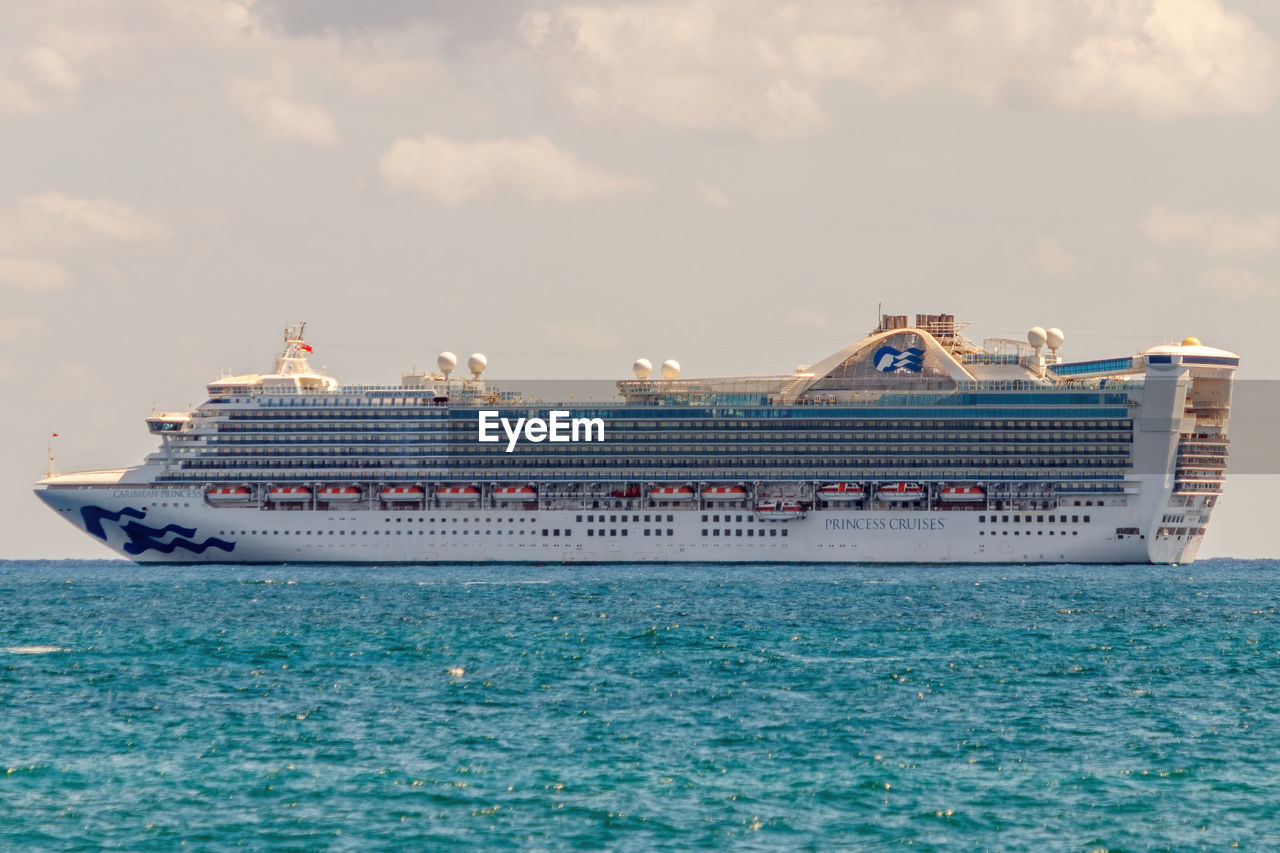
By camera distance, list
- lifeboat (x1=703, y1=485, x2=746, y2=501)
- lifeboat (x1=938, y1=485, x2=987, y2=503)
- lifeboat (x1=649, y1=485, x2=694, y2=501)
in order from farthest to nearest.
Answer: lifeboat (x1=649, y1=485, x2=694, y2=501)
lifeboat (x1=703, y1=485, x2=746, y2=501)
lifeboat (x1=938, y1=485, x2=987, y2=503)

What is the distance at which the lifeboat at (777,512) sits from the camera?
4552 inches

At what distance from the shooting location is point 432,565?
115875 millimetres

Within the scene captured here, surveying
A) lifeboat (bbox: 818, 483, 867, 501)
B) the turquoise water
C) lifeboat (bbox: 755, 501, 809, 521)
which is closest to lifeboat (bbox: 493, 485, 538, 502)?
lifeboat (bbox: 755, 501, 809, 521)

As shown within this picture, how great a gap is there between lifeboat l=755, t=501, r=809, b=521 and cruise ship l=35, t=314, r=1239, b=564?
0.48ft

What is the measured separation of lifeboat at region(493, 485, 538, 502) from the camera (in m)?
118

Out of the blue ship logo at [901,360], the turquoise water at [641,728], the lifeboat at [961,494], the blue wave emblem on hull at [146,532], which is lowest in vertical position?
the turquoise water at [641,728]

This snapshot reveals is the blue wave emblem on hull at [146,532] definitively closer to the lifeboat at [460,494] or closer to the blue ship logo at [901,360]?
the lifeboat at [460,494]

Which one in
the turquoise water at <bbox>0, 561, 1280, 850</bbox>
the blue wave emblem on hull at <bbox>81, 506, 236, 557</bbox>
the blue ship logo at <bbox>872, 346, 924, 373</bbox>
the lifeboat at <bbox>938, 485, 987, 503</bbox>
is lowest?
the turquoise water at <bbox>0, 561, 1280, 850</bbox>

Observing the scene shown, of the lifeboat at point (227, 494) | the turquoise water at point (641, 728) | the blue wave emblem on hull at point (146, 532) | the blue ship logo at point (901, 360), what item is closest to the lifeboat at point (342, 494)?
the lifeboat at point (227, 494)

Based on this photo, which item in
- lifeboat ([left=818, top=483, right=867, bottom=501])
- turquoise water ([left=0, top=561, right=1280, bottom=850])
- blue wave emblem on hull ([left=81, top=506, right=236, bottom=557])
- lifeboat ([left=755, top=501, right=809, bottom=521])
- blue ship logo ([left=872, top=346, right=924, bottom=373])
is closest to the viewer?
turquoise water ([left=0, top=561, right=1280, bottom=850])

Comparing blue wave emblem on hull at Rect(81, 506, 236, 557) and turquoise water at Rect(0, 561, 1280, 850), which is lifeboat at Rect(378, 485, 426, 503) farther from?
turquoise water at Rect(0, 561, 1280, 850)

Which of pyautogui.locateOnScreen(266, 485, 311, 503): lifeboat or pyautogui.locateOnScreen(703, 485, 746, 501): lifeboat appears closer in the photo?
pyautogui.locateOnScreen(703, 485, 746, 501): lifeboat

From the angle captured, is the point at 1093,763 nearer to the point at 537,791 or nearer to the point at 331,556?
the point at 537,791

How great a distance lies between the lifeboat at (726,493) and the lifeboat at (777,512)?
1.50 metres
